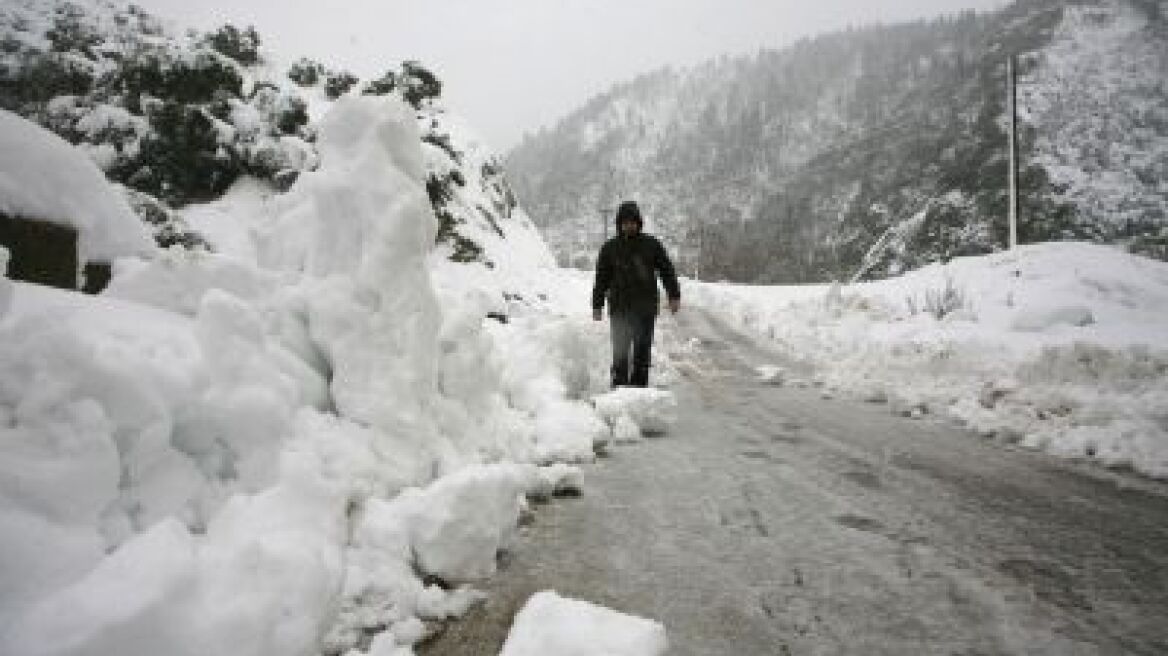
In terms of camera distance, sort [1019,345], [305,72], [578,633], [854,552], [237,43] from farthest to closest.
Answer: [305,72] → [237,43] → [1019,345] → [854,552] → [578,633]

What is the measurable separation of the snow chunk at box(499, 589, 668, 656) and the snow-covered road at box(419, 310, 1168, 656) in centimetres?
28

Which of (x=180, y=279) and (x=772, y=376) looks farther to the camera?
(x=772, y=376)

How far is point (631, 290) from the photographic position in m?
7.95

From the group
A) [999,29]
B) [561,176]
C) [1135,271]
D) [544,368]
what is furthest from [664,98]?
[544,368]

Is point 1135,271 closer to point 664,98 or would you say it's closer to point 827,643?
point 827,643

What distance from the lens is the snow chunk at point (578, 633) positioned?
2.05 m

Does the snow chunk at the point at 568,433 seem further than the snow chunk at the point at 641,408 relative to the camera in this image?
No

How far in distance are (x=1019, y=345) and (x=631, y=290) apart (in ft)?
19.8

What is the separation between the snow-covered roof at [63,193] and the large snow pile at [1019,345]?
6.12m

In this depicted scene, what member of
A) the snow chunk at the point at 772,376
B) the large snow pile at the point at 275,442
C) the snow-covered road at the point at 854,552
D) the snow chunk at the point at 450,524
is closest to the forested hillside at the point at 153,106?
the snow chunk at the point at 772,376

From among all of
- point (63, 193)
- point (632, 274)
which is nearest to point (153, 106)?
point (632, 274)

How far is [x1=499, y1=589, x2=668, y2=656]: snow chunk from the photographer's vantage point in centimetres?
205

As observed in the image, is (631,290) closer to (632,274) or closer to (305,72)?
(632,274)

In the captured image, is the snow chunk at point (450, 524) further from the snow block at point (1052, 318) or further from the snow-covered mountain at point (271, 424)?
the snow block at point (1052, 318)
